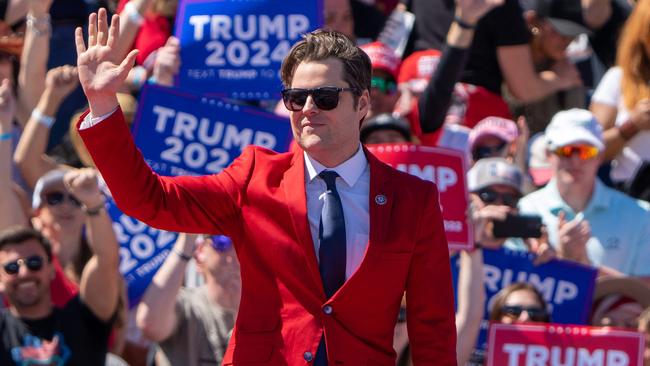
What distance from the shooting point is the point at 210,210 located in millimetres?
4414

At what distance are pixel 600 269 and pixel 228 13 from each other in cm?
231

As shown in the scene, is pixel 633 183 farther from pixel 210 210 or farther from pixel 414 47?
pixel 210 210

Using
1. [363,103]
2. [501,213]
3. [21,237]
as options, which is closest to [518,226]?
[501,213]

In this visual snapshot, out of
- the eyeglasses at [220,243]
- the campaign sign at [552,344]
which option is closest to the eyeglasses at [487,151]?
the eyeglasses at [220,243]

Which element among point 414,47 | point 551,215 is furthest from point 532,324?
point 414,47

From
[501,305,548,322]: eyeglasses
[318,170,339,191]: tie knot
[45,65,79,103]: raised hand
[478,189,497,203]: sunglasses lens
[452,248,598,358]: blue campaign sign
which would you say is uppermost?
[45,65,79,103]: raised hand

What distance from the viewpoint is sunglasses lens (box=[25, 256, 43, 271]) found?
691 cm

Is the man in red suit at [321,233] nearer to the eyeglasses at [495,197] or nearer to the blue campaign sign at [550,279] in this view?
the blue campaign sign at [550,279]

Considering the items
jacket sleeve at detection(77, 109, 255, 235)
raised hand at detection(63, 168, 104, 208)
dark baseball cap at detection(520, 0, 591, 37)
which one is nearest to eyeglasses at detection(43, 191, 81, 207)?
raised hand at detection(63, 168, 104, 208)

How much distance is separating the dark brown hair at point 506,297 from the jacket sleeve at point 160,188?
9.48 feet

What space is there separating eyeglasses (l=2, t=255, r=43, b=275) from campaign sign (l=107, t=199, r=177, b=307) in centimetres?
67

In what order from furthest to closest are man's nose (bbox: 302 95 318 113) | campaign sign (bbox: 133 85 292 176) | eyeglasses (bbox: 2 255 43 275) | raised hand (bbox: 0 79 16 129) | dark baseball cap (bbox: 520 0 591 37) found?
dark baseball cap (bbox: 520 0 591 37) < raised hand (bbox: 0 79 16 129) < campaign sign (bbox: 133 85 292 176) < eyeglasses (bbox: 2 255 43 275) < man's nose (bbox: 302 95 318 113)

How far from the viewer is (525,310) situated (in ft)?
23.4

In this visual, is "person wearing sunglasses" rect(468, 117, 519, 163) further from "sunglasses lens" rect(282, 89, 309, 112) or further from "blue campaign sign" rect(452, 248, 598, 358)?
"sunglasses lens" rect(282, 89, 309, 112)
